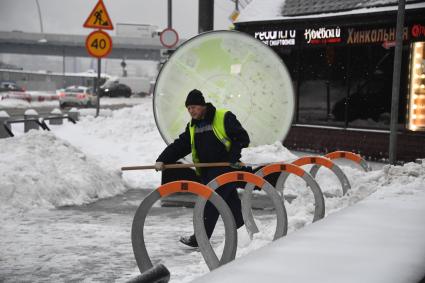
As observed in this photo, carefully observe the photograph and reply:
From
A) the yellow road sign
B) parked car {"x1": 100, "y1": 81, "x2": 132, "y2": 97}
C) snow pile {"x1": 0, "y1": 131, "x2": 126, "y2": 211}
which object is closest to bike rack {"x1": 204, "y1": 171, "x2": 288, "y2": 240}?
snow pile {"x1": 0, "y1": 131, "x2": 126, "y2": 211}

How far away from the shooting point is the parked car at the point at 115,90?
191ft

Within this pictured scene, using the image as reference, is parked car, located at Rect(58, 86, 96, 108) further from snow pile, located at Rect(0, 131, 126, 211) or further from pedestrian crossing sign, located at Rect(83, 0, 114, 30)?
snow pile, located at Rect(0, 131, 126, 211)

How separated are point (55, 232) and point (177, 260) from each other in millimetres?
1963

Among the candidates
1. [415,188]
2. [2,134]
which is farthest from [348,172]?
[2,134]

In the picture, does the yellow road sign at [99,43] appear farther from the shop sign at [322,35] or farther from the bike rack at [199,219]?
the bike rack at [199,219]

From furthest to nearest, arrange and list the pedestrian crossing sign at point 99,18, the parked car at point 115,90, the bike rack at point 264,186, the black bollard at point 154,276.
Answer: the parked car at point 115,90 → the pedestrian crossing sign at point 99,18 → the bike rack at point 264,186 → the black bollard at point 154,276

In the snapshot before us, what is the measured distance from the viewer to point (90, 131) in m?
19.6

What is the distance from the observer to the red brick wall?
13547 mm

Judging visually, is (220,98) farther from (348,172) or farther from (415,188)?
(415,188)

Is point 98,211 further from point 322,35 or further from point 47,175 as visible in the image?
point 322,35

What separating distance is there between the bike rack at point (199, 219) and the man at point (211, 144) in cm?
158
